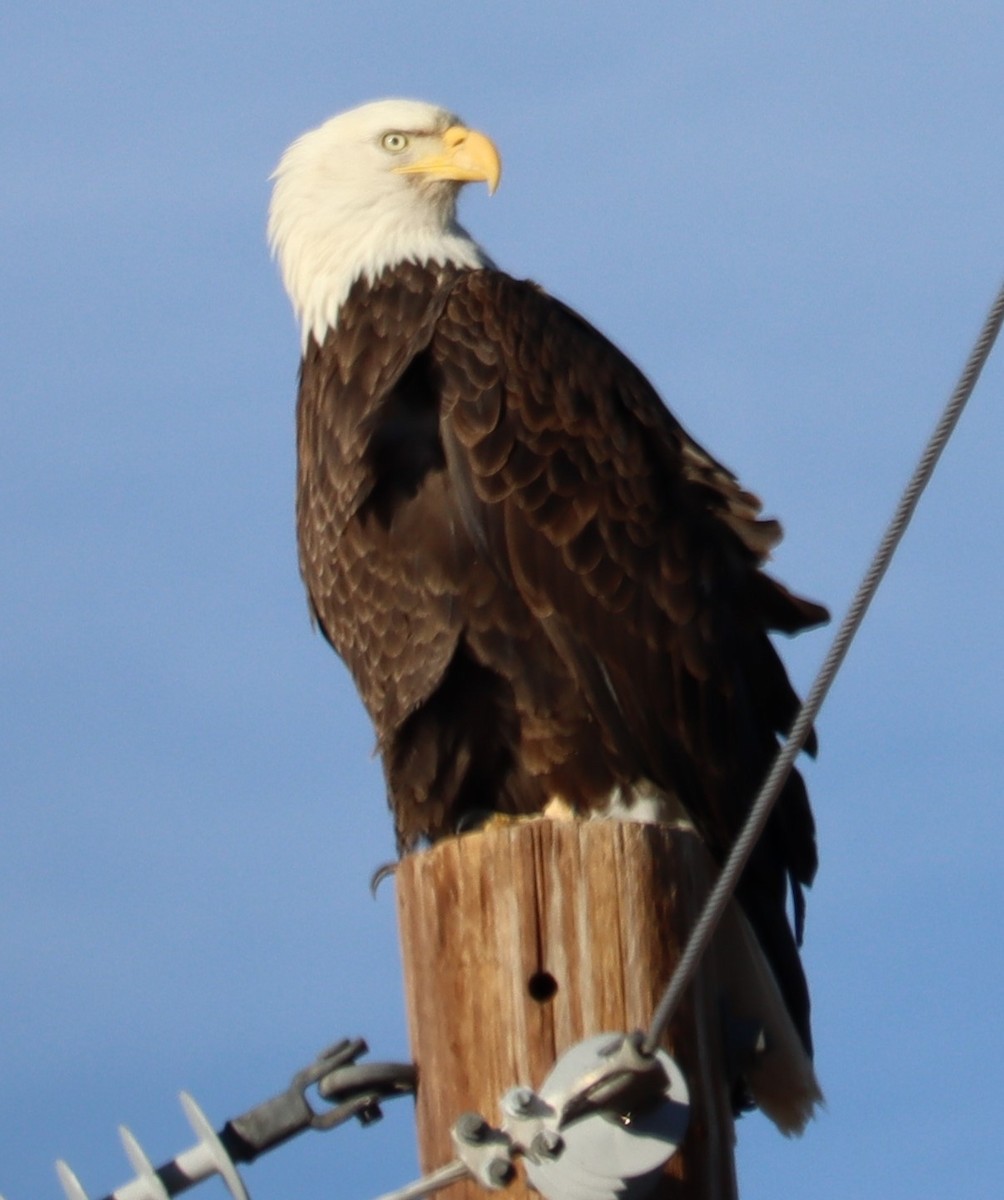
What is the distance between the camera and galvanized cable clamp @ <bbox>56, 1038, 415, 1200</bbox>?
327 cm

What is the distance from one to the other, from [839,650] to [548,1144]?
84 cm

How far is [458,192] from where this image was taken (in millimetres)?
6340

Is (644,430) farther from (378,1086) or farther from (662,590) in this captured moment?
(378,1086)

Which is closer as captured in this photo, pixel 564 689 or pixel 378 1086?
pixel 378 1086

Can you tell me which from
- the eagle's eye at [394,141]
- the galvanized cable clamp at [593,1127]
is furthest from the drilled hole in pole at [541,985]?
the eagle's eye at [394,141]

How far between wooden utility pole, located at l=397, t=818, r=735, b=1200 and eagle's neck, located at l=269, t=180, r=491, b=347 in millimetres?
2508

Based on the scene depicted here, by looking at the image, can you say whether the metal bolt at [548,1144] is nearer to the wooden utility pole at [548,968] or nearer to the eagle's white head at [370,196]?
the wooden utility pole at [548,968]

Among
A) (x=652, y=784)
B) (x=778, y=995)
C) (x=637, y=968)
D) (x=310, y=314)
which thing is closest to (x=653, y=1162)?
(x=637, y=968)

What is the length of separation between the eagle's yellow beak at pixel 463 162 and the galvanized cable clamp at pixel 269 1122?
10.6 feet

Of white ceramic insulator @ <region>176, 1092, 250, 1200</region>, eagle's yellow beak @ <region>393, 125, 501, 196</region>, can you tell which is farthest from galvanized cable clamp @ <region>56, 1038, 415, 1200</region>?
eagle's yellow beak @ <region>393, 125, 501, 196</region>

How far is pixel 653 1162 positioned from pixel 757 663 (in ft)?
8.10

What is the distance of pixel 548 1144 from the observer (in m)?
3.23

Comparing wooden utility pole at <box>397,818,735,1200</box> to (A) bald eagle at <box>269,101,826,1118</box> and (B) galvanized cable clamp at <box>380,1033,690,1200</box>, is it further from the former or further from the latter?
(A) bald eagle at <box>269,101,826,1118</box>

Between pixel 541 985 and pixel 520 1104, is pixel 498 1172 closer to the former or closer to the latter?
pixel 520 1104
